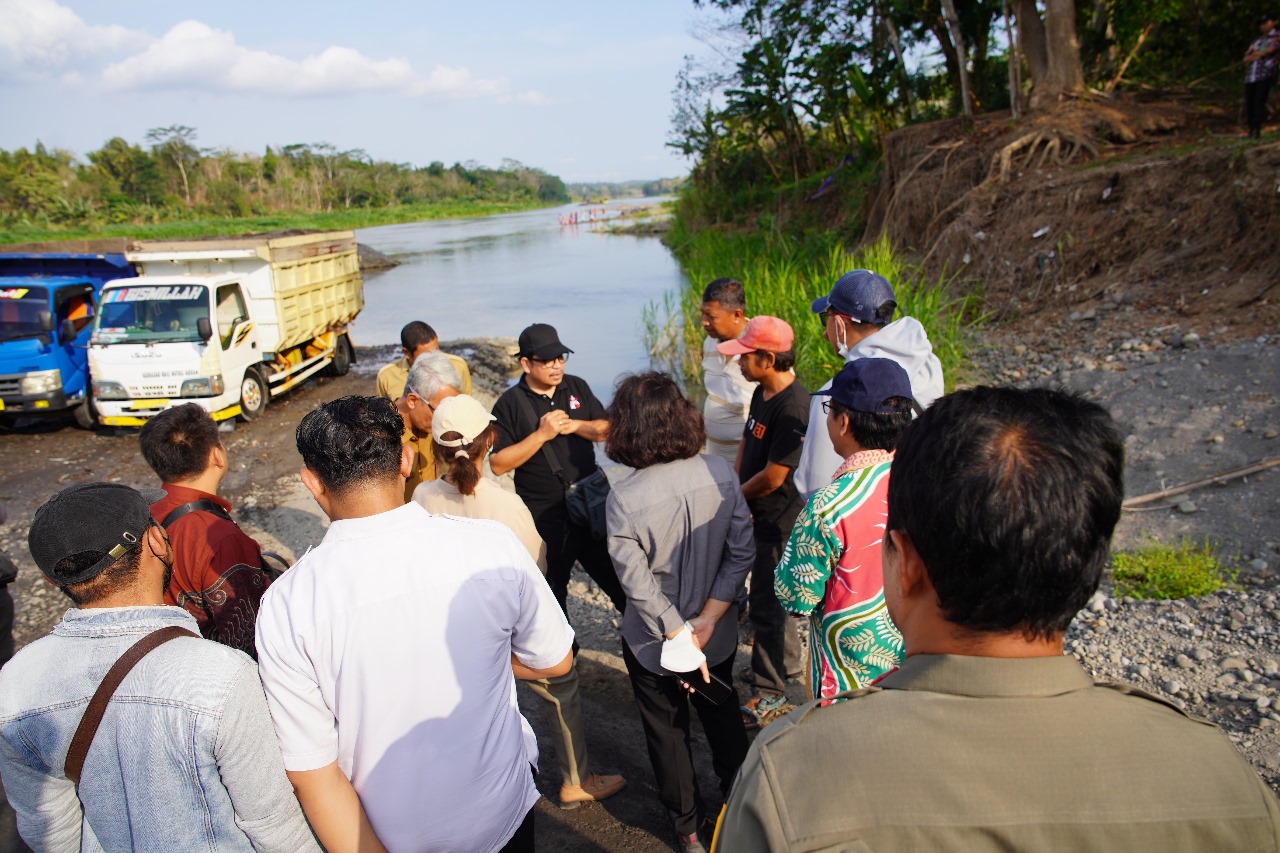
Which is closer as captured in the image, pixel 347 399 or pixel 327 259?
pixel 347 399

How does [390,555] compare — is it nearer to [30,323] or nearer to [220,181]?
[30,323]

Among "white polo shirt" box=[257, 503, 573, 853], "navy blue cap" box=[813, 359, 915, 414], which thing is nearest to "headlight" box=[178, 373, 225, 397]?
"white polo shirt" box=[257, 503, 573, 853]

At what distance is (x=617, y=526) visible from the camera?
2361 millimetres

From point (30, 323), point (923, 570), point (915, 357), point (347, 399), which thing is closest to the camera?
point (923, 570)

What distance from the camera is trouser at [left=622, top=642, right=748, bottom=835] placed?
2.55 metres

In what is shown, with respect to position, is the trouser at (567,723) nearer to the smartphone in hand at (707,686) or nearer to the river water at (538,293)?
the smartphone in hand at (707,686)

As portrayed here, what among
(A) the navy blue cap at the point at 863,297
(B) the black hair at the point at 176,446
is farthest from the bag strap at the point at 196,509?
(A) the navy blue cap at the point at 863,297

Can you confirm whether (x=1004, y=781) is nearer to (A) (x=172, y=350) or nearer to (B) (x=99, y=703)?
(B) (x=99, y=703)

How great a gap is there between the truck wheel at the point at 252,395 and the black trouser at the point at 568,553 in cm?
717

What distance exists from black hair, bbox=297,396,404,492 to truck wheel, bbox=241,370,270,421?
8.54 meters

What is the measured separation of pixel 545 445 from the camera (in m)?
3.38

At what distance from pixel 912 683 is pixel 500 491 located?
6.27ft

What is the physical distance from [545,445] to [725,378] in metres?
1.04

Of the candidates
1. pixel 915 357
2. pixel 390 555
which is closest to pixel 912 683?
pixel 390 555
